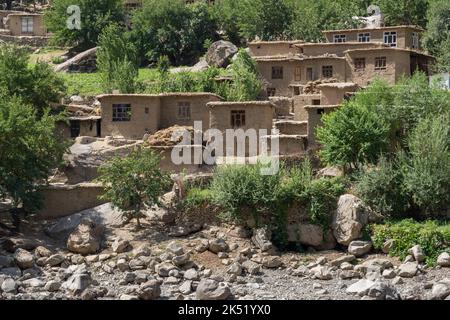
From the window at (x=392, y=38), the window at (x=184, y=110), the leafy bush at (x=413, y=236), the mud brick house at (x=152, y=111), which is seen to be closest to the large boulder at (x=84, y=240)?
the mud brick house at (x=152, y=111)

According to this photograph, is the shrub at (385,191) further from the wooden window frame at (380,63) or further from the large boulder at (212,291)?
the wooden window frame at (380,63)

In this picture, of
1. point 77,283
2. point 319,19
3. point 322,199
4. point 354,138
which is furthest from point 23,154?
point 319,19

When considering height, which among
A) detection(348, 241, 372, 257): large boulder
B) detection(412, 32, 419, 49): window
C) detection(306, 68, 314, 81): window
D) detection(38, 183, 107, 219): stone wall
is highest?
detection(412, 32, 419, 49): window

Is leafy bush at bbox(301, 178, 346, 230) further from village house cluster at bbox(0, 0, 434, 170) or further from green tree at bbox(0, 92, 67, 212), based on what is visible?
green tree at bbox(0, 92, 67, 212)

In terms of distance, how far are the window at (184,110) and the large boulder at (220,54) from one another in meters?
14.0

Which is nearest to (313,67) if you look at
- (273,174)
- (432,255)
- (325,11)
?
(325,11)

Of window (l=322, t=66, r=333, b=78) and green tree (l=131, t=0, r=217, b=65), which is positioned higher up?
green tree (l=131, t=0, r=217, b=65)

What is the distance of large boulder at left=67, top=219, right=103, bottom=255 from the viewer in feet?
135

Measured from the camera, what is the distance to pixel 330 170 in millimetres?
45156

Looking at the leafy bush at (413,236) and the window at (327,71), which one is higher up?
the window at (327,71)

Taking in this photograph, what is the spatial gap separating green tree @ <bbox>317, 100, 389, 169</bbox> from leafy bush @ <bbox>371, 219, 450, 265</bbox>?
3.62 metres

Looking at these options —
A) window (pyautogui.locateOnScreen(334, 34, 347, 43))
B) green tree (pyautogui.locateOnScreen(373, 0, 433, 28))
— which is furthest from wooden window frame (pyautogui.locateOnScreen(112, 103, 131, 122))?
green tree (pyautogui.locateOnScreen(373, 0, 433, 28))

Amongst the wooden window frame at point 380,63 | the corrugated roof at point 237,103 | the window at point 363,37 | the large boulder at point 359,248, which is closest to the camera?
the large boulder at point 359,248

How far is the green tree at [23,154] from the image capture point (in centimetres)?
4183
